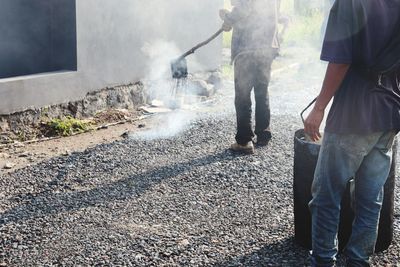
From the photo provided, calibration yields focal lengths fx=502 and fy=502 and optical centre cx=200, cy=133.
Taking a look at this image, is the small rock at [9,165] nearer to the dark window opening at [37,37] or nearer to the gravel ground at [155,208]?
the gravel ground at [155,208]

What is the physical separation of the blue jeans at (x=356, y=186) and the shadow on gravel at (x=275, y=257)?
0.49m

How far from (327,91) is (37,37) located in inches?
214

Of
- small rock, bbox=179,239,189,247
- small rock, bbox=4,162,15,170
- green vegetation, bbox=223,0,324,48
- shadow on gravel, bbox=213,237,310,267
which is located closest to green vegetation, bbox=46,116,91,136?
small rock, bbox=4,162,15,170

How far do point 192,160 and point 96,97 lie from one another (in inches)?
95.6

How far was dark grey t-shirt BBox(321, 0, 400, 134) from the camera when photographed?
2.87 m

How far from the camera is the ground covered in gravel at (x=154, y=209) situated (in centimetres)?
379

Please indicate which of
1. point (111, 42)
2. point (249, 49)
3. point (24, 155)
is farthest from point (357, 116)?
point (111, 42)

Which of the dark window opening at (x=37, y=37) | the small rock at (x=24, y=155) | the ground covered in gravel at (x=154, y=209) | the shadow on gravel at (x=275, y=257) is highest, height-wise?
the dark window opening at (x=37, y=37)

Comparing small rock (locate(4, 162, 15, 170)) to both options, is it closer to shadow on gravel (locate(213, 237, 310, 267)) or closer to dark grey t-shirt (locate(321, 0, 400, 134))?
shadow on gravel (locate(213, 237, 310, 267))

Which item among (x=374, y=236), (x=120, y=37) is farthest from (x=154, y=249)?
(x=120, y=37)

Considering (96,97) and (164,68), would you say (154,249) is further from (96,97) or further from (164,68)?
(164,68)

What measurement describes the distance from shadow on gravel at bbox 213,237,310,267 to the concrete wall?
4.04 metres

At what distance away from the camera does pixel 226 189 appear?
16.8 ft

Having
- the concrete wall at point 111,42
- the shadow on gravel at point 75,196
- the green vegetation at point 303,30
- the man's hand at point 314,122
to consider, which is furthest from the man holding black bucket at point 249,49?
the green vegetation at point 303,30
